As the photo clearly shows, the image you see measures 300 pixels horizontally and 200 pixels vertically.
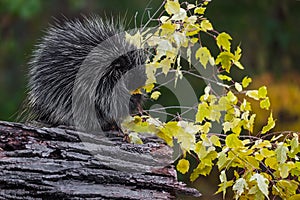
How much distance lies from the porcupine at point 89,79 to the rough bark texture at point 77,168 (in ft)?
0.46

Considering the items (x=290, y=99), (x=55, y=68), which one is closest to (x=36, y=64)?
(x=55, y=68)

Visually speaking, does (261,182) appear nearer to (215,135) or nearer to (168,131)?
(215,135)

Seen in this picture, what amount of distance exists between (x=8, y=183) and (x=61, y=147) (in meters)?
0.24

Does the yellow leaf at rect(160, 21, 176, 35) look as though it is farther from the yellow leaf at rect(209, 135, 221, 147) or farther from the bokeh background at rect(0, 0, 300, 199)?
the bokeh background at rect(0, 0, 300, 199)

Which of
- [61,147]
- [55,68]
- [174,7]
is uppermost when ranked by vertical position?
[174,7]

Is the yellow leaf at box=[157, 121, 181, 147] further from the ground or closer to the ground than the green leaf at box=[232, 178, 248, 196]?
further from the ground

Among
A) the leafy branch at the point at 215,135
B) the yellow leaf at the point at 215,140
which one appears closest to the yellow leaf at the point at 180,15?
the leafy branch at the point at 215,135

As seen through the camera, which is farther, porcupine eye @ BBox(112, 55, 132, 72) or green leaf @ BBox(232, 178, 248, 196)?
porcupine eye @ BBox(112, 55, 132, 72)

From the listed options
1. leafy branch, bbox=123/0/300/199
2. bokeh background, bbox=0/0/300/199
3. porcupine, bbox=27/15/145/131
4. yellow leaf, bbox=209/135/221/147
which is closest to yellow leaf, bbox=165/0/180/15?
leafy branch, bbox=123/0/300/199

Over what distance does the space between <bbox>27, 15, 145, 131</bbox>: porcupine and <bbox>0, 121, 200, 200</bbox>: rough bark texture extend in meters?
0.14

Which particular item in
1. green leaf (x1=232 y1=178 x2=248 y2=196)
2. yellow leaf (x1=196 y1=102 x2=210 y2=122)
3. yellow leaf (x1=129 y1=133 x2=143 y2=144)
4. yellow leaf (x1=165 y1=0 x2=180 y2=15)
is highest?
yellow leaf (x1=165 y1=0 x2=180 y2=15)

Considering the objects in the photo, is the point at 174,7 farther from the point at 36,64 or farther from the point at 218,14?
the point at 218,14

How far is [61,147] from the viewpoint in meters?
2.41

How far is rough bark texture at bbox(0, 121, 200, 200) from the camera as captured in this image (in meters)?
2.28
